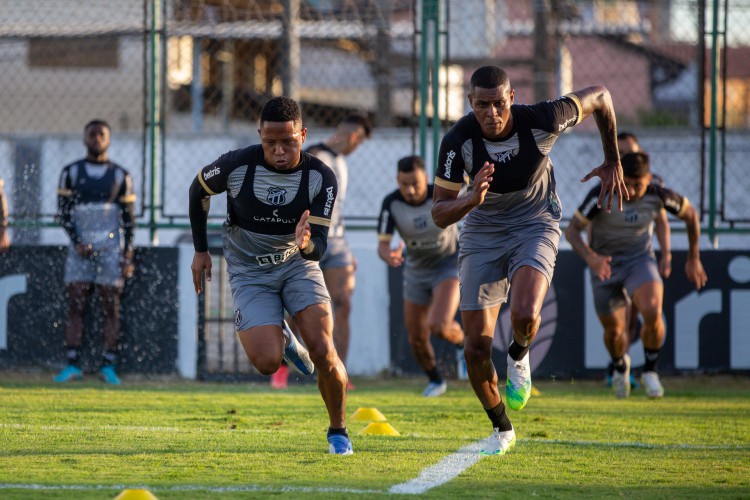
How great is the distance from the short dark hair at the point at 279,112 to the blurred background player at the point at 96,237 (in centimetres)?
502

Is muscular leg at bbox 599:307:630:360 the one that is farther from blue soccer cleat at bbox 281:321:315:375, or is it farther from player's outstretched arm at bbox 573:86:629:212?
blue soccer cleat at bbox 281:321:315:375

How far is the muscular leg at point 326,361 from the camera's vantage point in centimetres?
644

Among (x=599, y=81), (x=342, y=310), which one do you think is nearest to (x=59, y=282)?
(x=342, y=310)

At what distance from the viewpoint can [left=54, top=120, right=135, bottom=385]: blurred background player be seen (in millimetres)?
11031

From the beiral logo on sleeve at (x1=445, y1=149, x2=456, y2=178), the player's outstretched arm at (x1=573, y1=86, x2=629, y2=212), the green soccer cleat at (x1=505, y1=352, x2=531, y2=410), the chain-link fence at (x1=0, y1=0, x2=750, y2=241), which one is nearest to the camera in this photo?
the beiral logo on sleeve at (x1=445, y1=149, x2=456, y2=178)

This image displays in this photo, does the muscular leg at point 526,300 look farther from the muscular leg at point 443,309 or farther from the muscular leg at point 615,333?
the muscular leg at point 615,333

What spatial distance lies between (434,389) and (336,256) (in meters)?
1.56

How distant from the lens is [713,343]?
1119 cm

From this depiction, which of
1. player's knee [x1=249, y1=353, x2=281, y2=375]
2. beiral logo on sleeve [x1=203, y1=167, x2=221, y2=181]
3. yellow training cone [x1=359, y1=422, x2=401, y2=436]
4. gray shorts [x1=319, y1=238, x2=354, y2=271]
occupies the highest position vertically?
beiral logo on sleeve [x1=203, y1=167, x2=221, y2=181]

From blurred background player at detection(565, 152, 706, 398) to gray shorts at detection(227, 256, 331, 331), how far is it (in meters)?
3.77

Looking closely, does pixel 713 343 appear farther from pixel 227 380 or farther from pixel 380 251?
pixel 227 380

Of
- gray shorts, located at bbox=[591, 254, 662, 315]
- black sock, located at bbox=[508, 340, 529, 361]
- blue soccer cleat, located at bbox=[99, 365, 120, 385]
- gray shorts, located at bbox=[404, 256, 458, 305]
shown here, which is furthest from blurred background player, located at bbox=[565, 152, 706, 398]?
blue soccer cleat, located at bbox=[99, 365, 120, 385]

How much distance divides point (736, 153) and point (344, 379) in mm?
7071

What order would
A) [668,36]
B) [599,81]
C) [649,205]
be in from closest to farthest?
[649,205]
[668,36]
[599,81]
